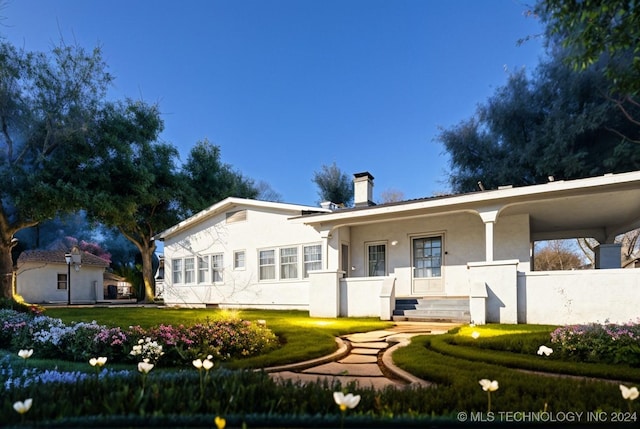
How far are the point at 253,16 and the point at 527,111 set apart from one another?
15.2 metres

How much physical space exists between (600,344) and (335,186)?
77.2 feet

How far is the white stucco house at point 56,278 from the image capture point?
24.0 meters

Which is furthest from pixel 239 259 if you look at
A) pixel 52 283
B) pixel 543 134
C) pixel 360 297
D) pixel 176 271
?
pixel 52 283

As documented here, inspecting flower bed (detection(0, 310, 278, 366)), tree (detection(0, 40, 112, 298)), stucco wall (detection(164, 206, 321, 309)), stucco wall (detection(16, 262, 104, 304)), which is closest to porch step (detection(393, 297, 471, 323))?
stucco wall (detection(164, 206, 321, 309))

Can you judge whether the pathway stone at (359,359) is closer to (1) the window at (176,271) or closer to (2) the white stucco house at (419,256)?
(2) the white stucco house at (419,256)

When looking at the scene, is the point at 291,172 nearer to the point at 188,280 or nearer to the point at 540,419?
the point at 188,280

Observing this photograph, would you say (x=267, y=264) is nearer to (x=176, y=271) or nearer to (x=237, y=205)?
(x=237, y=205)

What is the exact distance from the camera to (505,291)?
8.92 metres

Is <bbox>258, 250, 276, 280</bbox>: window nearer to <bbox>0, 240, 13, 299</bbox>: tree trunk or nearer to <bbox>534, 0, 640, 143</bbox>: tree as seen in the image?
<bbox>0, 240, 13, 299</bbox>: tree trunk

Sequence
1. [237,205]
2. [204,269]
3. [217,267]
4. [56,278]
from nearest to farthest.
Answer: [237,205]
[217,267]
[204,269]
[56,278]

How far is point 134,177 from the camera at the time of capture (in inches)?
689

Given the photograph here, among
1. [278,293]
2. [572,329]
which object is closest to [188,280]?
[278,293]

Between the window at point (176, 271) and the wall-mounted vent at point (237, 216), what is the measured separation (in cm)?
420

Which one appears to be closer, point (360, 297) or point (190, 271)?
point (360, 297)
